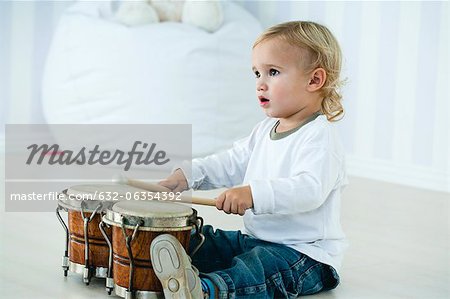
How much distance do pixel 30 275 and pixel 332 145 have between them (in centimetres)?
66

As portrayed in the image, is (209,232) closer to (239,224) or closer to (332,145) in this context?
(332,145)

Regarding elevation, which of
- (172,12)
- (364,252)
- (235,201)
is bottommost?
(364,252)

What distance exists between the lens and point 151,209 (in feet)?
4.78

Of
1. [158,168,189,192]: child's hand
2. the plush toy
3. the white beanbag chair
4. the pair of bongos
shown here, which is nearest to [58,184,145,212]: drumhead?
the pair of bongos

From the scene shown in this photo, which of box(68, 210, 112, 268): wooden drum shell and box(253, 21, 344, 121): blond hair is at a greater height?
box(253, 21, 344, 121): blond hair

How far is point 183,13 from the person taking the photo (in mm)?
3463

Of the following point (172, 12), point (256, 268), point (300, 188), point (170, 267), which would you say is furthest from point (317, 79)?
point (172, 12)

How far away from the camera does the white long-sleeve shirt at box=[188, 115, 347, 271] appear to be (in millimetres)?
1531

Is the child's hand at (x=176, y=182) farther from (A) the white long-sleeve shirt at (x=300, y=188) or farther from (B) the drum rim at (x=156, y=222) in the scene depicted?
(B) the drum rim at (x=156, y=222)

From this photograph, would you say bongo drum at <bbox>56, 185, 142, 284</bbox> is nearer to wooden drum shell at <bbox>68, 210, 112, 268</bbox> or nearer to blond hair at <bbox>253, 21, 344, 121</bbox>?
wooden drum shell at <bbox>68, 210, 112, 268</bbox>

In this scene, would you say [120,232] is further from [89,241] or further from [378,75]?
[378,75]

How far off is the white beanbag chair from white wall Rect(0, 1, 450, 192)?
17cm

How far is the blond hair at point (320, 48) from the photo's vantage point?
166 cm

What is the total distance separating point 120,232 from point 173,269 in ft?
0.48
